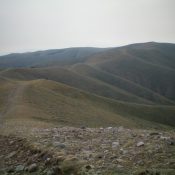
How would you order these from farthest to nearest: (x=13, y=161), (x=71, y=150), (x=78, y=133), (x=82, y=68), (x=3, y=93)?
1. (x=82, y=68)
2. (x=3, y=93)
3. (x=78, y=133)
4. (x=13, y=161)
5. (x=71, y=150)

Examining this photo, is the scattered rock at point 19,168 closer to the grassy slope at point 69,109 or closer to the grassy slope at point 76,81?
the grassy slope at point 69,109

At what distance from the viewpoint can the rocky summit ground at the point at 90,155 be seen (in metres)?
9.68

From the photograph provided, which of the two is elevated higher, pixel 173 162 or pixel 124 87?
pixel 173 162

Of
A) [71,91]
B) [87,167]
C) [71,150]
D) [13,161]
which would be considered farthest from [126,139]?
[71,91]

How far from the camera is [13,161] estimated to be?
12938 millimetres

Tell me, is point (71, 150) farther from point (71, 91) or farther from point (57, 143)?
point (71, 91)

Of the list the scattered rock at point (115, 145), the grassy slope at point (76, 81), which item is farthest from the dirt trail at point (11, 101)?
the grassy slope at point (76, 81)

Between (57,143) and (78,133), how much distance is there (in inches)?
96.7

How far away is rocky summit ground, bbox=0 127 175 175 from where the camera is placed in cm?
968

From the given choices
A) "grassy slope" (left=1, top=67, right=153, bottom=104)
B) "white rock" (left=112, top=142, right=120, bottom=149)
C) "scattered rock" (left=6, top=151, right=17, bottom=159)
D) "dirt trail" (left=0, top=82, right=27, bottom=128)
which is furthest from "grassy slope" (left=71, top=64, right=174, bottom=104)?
"white rock" (left=112, top=142, right=120, bottom=149)

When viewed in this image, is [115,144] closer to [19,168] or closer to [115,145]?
[115,145]

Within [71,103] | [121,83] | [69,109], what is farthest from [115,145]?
[121,83]

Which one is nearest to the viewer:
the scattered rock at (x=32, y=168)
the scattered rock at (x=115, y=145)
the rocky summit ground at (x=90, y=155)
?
the rocky summit ground at (x=90, y=155)

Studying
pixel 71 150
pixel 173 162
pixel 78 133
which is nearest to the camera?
pixel 173 162
